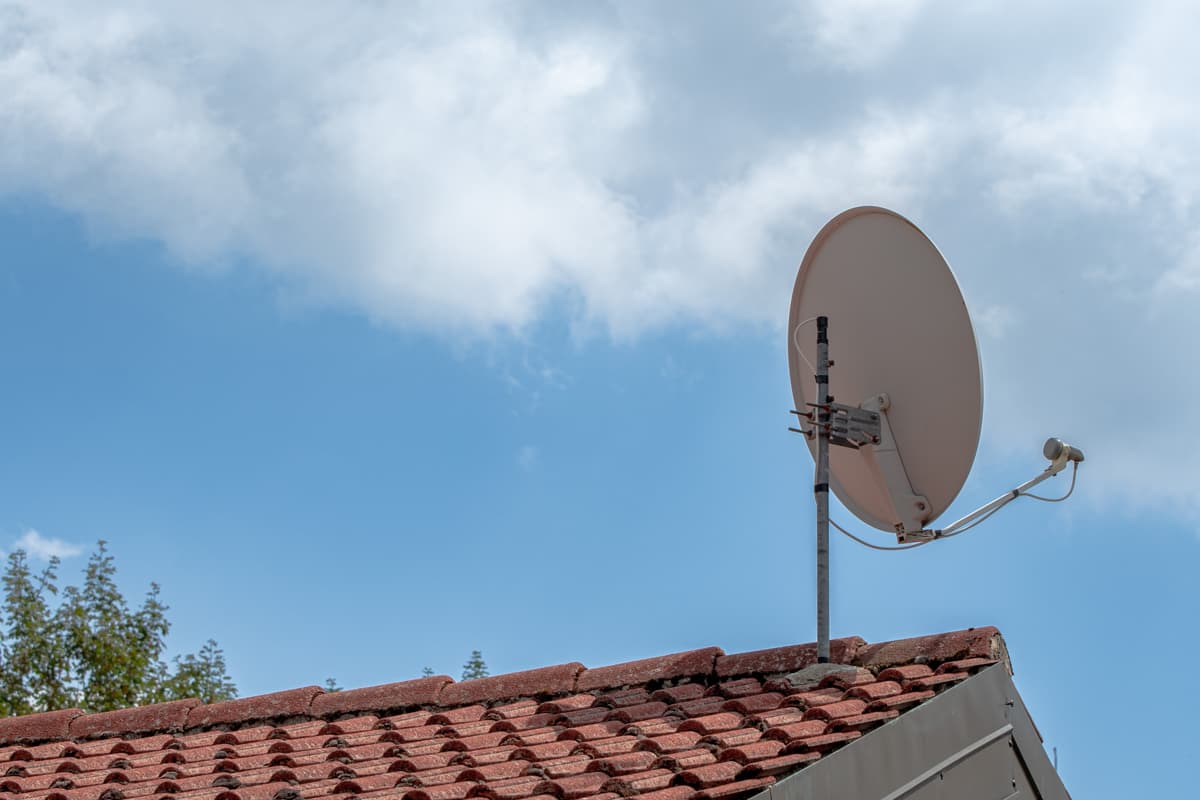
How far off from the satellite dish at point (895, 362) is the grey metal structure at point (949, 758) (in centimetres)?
99

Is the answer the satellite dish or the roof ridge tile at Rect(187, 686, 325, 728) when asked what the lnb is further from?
the roof ridge tile at Rect(187, 686, 325, 728)

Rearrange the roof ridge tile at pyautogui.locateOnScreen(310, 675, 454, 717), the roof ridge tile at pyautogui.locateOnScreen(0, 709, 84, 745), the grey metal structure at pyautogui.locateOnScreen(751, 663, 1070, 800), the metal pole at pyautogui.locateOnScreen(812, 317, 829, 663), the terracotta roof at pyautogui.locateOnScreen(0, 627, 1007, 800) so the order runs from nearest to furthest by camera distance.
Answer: the grey metal structure at pyautogui.locateOnScreen(751, 663, 1070, 800)
the terracotta roof at pyautogui.locateOnScreen(0, 627, 1007, 800)
the metal pole at pyautogui.locateOnScreen(812, 317, 829, 663)
the roof ridge tile at pyautogui.locateOnScreen(310, 675, 454, 717)
the roof ridge tile at pyautogui.locateOnScreen(0, 709, 84, 745)

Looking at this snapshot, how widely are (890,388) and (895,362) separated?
12 cm

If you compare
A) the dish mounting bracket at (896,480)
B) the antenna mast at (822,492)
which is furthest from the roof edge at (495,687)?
the dish mounting bracket at (896,480)

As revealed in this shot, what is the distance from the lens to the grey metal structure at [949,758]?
5.21m

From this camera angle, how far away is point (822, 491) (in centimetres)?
661

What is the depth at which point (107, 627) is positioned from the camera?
1897cm

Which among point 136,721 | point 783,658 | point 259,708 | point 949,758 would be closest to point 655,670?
point 783,658

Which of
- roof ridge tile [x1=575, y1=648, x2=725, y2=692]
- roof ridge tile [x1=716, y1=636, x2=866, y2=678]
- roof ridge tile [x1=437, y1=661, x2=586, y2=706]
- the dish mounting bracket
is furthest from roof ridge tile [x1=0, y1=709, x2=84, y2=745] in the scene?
the dish mounting bracket

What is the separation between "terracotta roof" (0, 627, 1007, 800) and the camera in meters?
5.31

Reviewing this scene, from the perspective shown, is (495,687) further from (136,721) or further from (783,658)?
(136,721)

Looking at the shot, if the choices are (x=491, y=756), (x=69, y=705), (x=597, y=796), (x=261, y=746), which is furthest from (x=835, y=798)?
(x=69, y=705)

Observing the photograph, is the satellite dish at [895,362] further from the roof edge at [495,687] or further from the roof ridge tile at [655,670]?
the roof ridge tile at [655,670]

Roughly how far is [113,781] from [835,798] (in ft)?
10.8
